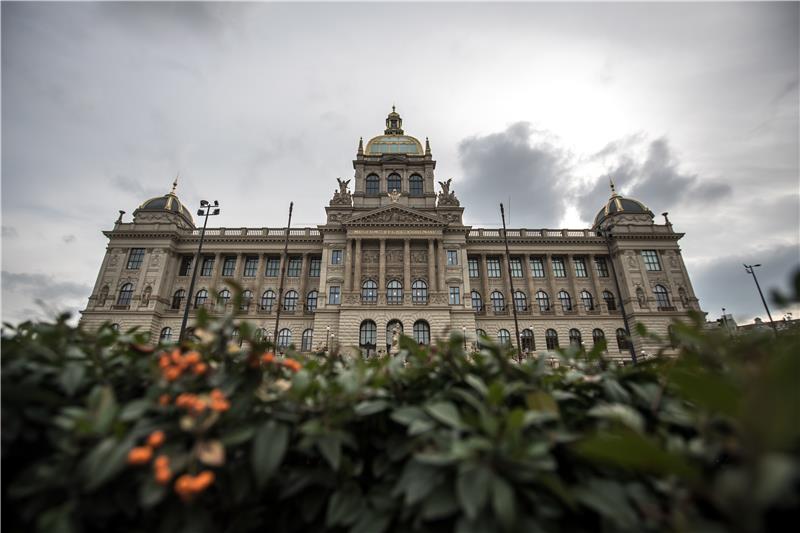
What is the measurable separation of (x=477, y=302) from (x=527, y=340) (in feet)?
21.7

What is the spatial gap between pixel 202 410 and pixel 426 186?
43.9 metres

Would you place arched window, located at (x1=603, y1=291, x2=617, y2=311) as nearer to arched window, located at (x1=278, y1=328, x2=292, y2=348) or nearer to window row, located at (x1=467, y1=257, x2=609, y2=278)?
window row, located at (x1=467, y1=257, x2=609, y2=278)

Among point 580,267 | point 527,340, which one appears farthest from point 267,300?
point 580,267

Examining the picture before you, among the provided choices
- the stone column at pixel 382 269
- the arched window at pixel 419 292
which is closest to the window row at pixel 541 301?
the arched window at pixel 419 292

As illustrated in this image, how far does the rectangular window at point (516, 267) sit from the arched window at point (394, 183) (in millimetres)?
16109

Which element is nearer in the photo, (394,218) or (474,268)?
(394,218)

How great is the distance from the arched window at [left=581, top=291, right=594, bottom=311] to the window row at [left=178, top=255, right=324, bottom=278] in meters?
30.1

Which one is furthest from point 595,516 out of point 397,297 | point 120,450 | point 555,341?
point 555,341

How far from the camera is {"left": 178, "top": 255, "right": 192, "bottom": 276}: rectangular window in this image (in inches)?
1598

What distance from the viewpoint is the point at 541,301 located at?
40.7m

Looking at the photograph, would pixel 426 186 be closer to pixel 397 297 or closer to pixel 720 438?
pixel 397 297

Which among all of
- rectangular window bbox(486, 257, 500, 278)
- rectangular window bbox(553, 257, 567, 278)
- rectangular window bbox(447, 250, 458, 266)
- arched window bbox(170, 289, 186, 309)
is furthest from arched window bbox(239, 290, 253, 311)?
rectangular window bbox(553, 257, 567, 278)

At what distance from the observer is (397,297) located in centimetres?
3638

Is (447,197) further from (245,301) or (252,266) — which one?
(245,301)
